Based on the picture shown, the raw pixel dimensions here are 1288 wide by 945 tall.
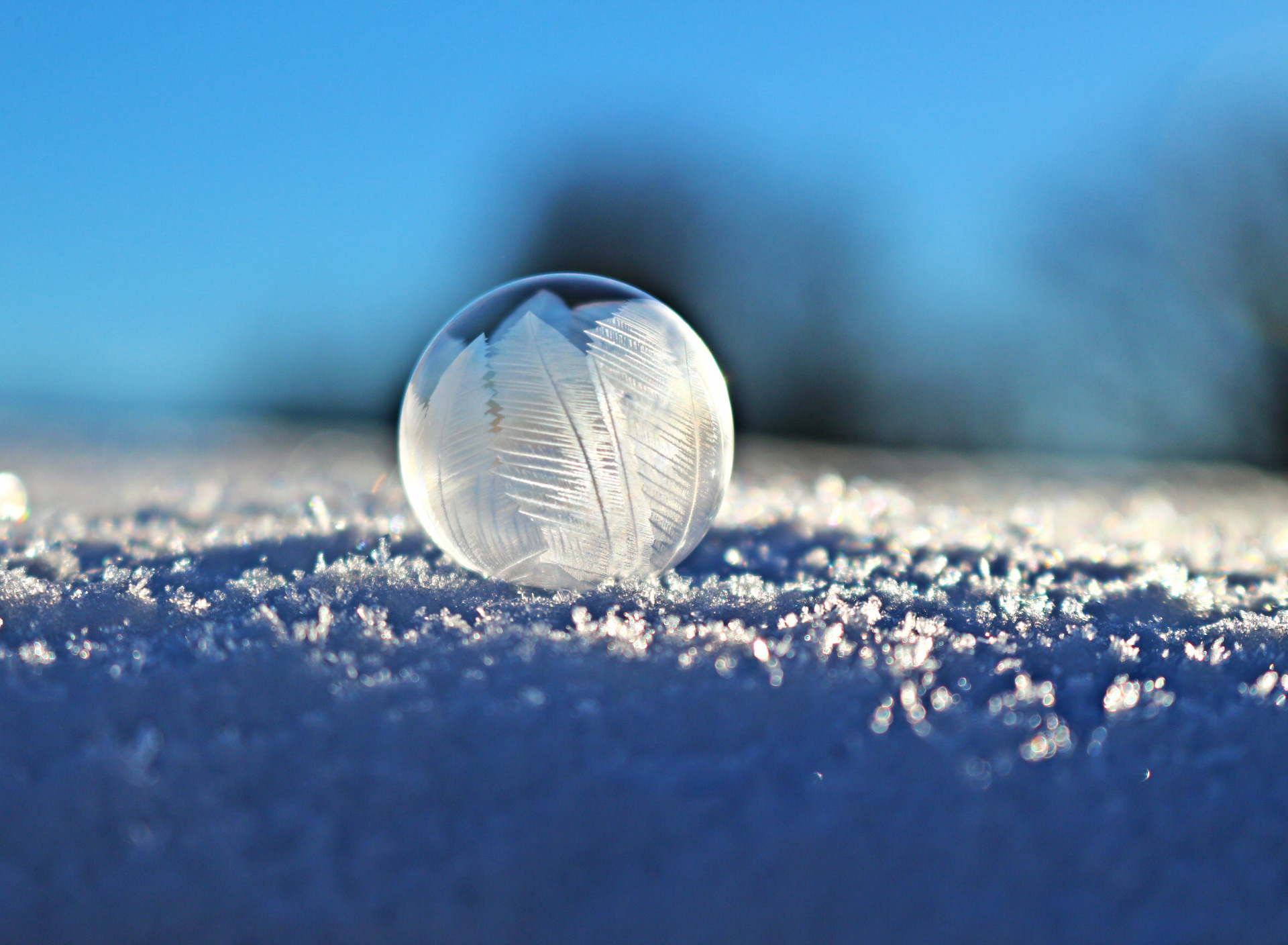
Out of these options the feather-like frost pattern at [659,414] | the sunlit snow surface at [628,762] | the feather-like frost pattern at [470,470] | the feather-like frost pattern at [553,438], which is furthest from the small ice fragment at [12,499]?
the feather-like frost pattern at [659,414]

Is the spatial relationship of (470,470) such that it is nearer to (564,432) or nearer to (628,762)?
(564,432)

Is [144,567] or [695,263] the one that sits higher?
[695,263]

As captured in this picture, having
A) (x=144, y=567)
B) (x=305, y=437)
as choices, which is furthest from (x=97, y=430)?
(x=144, y=567)

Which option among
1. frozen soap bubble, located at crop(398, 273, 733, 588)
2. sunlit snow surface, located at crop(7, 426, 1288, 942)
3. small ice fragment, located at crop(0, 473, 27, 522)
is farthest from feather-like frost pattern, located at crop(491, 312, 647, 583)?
small ice fragment, located at crop(0, 473, 27, 522)

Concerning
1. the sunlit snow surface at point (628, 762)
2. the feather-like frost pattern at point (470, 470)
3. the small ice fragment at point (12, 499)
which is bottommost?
the small ice fragment at point (12, 499)

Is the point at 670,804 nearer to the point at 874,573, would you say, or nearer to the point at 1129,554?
the point at 874,573

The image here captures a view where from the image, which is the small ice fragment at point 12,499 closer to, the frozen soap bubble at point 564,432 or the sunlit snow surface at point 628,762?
the sunlit snow surface at point 628,762
